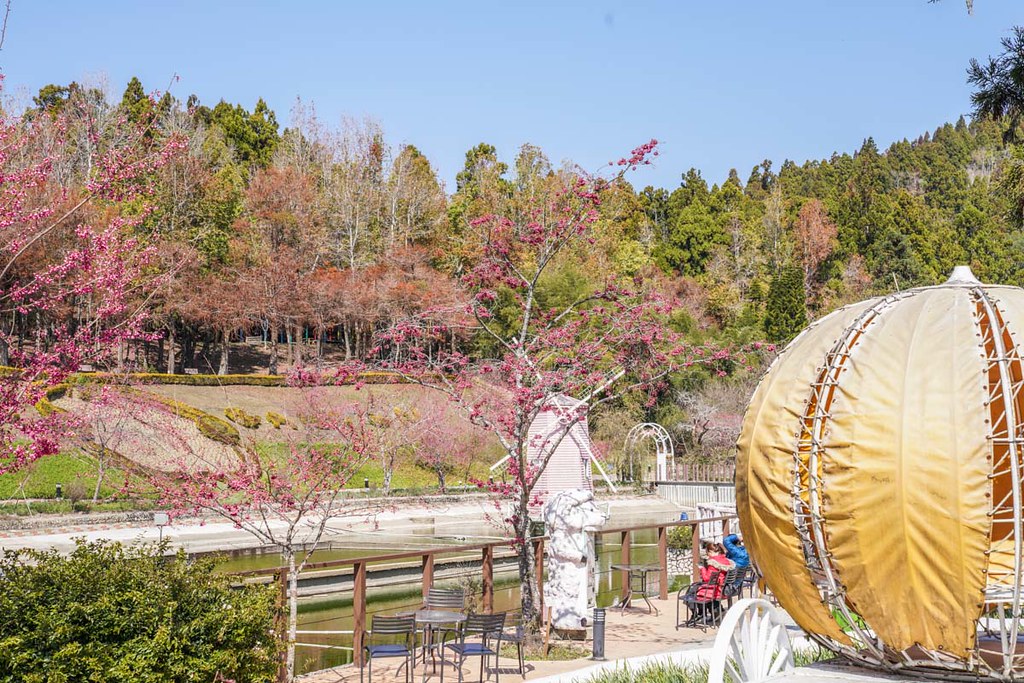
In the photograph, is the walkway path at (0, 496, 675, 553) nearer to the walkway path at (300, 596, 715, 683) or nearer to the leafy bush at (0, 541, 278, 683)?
the walkway path at (300, 596, 715, 683)

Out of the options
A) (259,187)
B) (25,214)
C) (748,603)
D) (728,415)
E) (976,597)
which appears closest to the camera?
(976,597)

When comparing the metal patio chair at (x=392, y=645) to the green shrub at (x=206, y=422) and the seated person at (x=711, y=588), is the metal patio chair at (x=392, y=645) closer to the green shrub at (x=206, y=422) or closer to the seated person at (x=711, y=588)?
the seated person at (x=711, y=588)

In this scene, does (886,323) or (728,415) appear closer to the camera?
(886,323)

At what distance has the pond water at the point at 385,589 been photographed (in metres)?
11.9

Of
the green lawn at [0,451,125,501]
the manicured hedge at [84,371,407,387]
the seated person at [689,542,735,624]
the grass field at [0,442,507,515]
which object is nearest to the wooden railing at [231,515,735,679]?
the seated person at [689,542,735,624]

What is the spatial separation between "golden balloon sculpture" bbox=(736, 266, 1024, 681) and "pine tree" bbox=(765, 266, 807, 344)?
41.5m

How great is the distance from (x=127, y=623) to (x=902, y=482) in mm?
4600

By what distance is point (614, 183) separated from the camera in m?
12.0

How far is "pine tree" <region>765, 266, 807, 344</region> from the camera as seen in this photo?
46531 mm

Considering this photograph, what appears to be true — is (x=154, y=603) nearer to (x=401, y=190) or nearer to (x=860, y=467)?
(x=860, y=467)

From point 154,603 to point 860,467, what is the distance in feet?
14.3

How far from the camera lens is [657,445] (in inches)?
1387

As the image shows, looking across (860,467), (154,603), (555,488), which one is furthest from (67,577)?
(555,488)

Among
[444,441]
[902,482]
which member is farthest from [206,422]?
[902,482]
